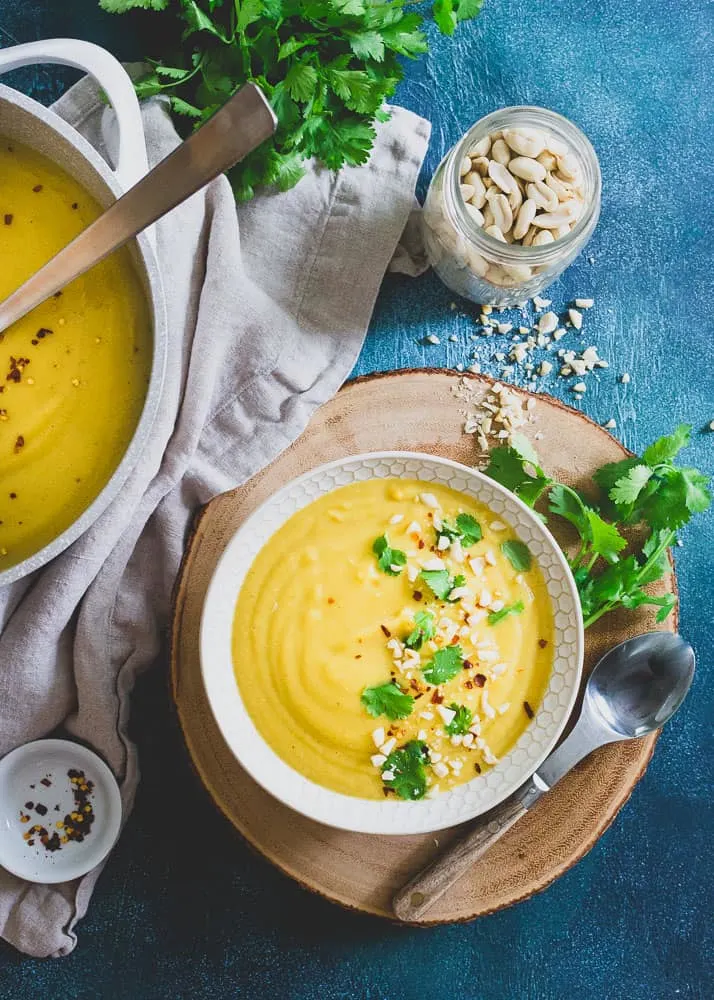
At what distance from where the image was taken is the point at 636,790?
7.47 ft

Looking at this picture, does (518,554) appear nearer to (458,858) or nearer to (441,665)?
(441,665)

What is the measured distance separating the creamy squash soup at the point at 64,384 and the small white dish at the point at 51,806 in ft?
1.79

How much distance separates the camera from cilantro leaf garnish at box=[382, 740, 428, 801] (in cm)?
192

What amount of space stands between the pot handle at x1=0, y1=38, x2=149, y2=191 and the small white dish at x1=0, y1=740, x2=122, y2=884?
1198 mm

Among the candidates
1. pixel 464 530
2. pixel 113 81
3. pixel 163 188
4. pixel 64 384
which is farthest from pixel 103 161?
pixel 464 530

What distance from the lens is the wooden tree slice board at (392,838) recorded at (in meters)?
2.02

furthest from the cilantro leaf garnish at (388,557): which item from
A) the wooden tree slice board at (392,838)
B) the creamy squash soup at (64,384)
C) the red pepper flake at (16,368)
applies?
the red pepper flake at (16,368)

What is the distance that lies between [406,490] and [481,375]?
33 centimetres

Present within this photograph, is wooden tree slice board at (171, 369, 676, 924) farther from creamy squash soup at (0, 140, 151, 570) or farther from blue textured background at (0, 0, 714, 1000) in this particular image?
creamy squash soup at (0, 140, 151, 570)

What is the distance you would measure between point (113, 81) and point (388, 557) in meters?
1.01

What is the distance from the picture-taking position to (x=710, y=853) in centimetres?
229

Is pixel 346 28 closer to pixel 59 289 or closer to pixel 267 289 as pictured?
pixel 267 289

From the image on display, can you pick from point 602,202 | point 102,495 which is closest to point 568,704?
point 102,495

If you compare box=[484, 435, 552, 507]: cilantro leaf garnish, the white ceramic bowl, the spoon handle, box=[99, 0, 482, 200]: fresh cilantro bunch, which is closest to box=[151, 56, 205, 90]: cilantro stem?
box=[99, 0, 482, 200]: fresh cilantro bunch
